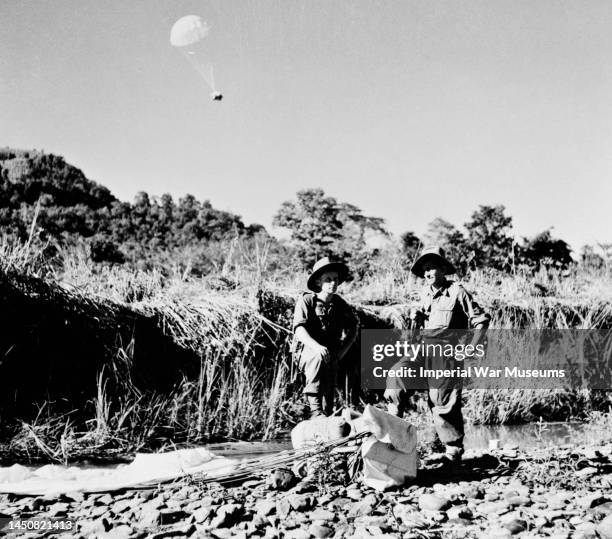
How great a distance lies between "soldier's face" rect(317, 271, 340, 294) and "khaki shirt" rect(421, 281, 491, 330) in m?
0.84

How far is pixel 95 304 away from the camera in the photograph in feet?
19.4

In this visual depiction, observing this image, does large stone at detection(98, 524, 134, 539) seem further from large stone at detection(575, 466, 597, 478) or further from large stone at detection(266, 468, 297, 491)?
large stone at detection(575, 466, 597, 478)

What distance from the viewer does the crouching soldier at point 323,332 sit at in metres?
4.69

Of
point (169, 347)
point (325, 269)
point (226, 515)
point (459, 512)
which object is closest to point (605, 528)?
point (459, 512)

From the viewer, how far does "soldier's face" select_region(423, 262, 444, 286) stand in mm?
4816

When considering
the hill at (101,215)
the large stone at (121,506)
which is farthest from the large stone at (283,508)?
the hill at (101,215)

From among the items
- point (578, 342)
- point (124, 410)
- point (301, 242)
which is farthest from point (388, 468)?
point (301, 242)

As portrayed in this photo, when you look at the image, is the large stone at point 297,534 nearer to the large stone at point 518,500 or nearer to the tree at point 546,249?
the large stone at point 518,500

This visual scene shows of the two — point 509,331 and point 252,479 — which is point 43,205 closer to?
point 509,331

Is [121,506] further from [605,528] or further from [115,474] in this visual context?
[605,528]

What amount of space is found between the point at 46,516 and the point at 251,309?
3.70 m

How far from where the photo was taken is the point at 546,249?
17.4 m

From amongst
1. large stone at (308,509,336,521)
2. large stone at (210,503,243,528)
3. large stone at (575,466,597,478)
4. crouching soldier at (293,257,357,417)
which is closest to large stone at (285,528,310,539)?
large stone at (308,509,336,521)

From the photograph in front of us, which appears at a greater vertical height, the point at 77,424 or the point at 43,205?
the point at 43,205
